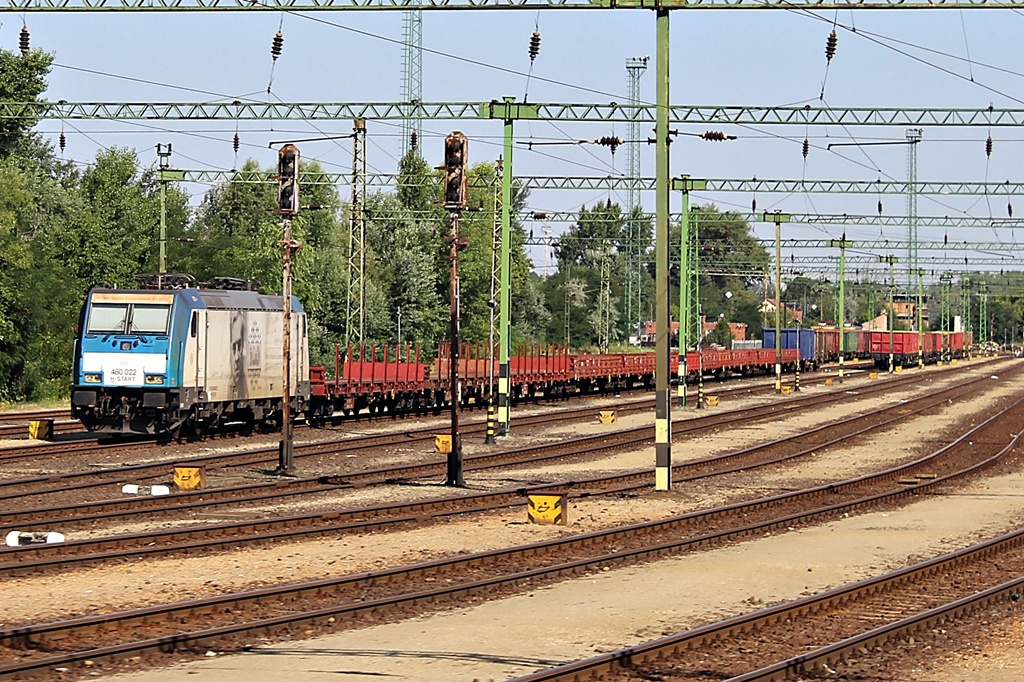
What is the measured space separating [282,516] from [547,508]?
3868 mm

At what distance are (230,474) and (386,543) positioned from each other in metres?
9.03

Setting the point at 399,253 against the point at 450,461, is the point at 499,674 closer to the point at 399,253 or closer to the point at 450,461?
the point at 450,461

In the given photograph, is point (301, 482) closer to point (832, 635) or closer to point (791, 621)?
point (791, 621)

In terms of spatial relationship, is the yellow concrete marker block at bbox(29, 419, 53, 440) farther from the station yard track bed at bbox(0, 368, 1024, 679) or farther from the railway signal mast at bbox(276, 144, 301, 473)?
the station yard track bed at bbox(0, 368, 1024, 679)

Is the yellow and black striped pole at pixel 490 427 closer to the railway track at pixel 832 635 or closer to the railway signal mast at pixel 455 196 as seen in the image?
the railway signal mast at pixel 455 196

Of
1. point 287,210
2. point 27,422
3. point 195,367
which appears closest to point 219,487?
point 287,210

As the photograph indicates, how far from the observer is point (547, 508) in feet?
69.4

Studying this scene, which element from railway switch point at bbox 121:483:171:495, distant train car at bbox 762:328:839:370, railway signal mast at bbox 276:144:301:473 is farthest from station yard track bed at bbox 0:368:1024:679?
distant train car at bbox 762:328:839:370

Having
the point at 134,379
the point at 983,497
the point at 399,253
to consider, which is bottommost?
the point at 983,497

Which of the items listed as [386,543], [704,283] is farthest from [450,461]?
[704,283]

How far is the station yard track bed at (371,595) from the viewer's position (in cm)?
1227

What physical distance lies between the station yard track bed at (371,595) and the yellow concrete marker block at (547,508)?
45.5 inches

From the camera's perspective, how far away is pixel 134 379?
32719 millimetres

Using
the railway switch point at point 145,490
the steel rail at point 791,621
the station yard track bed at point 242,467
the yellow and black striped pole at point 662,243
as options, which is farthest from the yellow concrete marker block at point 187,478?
the steel rail at point 791,621
